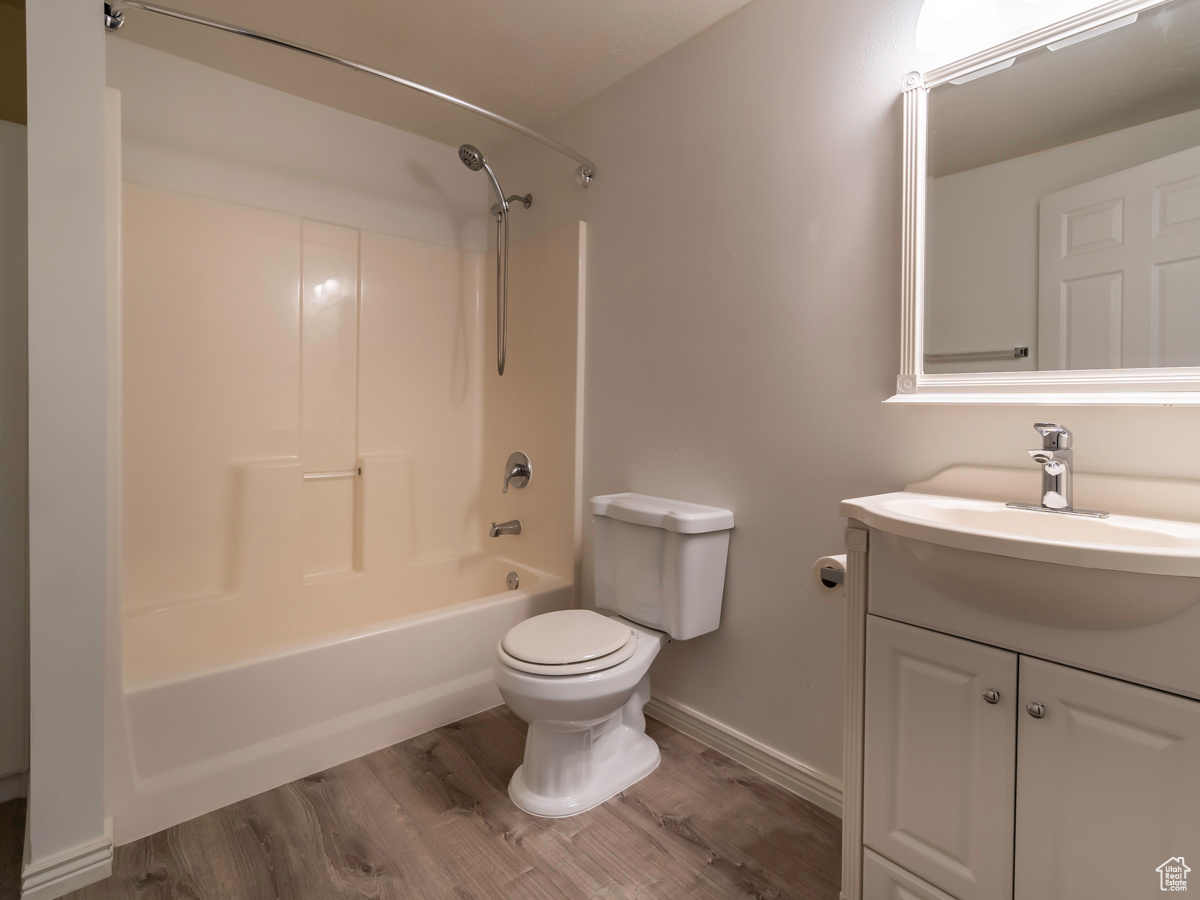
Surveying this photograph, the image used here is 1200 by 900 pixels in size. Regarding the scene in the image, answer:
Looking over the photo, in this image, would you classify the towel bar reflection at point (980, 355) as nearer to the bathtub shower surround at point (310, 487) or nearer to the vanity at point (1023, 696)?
the vanity at point (1023, 696)

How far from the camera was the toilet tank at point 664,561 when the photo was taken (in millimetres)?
1817

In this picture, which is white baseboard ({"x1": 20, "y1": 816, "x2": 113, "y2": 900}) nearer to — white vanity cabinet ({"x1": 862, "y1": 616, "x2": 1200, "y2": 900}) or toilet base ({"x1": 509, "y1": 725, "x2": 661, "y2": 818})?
toilet base ({"x1": 509, "y1": 725, "x2": 661, "y2": 818})

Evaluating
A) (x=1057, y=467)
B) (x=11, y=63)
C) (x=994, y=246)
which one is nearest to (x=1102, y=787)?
(x=1057, y=467)

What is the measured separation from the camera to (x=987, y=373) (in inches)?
54.1

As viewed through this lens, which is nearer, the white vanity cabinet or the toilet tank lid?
the white vanity cabinet

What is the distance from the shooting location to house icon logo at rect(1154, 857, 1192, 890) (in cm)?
84

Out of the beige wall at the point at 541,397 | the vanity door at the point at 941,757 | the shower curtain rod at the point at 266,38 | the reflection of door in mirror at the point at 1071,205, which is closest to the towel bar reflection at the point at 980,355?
the reflection of door in mirror at the point at 1071,205

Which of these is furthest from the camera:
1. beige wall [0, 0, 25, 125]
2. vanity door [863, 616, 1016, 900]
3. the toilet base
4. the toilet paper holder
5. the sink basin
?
beige wall [0, 0, 25, 125]

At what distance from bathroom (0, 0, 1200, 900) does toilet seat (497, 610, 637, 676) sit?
16 cm

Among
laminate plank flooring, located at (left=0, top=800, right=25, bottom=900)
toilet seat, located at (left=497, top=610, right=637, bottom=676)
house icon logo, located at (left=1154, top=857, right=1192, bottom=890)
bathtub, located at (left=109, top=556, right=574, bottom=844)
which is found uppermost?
toilet seat, located at (left=497, top=610, right=637, bottom=676)

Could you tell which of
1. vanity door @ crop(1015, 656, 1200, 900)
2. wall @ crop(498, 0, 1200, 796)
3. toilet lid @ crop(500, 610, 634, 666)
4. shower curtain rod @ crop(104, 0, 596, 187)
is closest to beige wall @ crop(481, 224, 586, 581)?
wall @ crop(498, 0, 1200, 796)

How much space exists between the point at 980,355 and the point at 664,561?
96 centimetres

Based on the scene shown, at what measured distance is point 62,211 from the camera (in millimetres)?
1314

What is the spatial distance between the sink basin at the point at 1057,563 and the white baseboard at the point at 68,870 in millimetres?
1741
